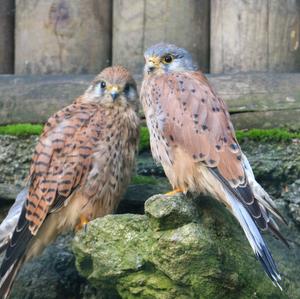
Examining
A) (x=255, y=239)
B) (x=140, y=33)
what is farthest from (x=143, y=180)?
(x=255, y=239)

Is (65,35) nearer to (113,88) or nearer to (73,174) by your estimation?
(113,88)

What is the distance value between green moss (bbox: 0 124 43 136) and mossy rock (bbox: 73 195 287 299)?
1.05 m

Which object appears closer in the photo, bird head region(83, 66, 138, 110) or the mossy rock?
the mossy rock

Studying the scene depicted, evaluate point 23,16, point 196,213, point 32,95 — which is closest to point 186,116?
point 196,213

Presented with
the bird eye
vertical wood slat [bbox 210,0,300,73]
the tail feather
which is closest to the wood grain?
vertical wood slat [bbox 210,0,300,73]

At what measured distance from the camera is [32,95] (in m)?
5.82

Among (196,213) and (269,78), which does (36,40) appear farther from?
(196,213)

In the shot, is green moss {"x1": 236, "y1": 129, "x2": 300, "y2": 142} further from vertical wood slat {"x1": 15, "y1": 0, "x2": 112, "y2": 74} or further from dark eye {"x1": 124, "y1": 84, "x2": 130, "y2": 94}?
vertical wood slat {"x1": 15, "y1": 0, "x2": 112, "y2": 74}

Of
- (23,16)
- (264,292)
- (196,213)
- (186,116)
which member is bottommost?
(264,292)

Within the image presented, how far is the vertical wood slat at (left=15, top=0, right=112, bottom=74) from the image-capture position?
6008mm

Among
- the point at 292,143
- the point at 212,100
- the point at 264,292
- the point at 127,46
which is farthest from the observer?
the point at 127,46

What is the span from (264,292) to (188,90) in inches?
40.0

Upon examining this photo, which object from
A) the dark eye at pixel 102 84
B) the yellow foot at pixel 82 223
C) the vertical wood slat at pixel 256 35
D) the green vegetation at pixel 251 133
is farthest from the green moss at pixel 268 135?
the yellow foot at pixel 82 223

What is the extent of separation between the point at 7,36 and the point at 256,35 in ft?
4.74
